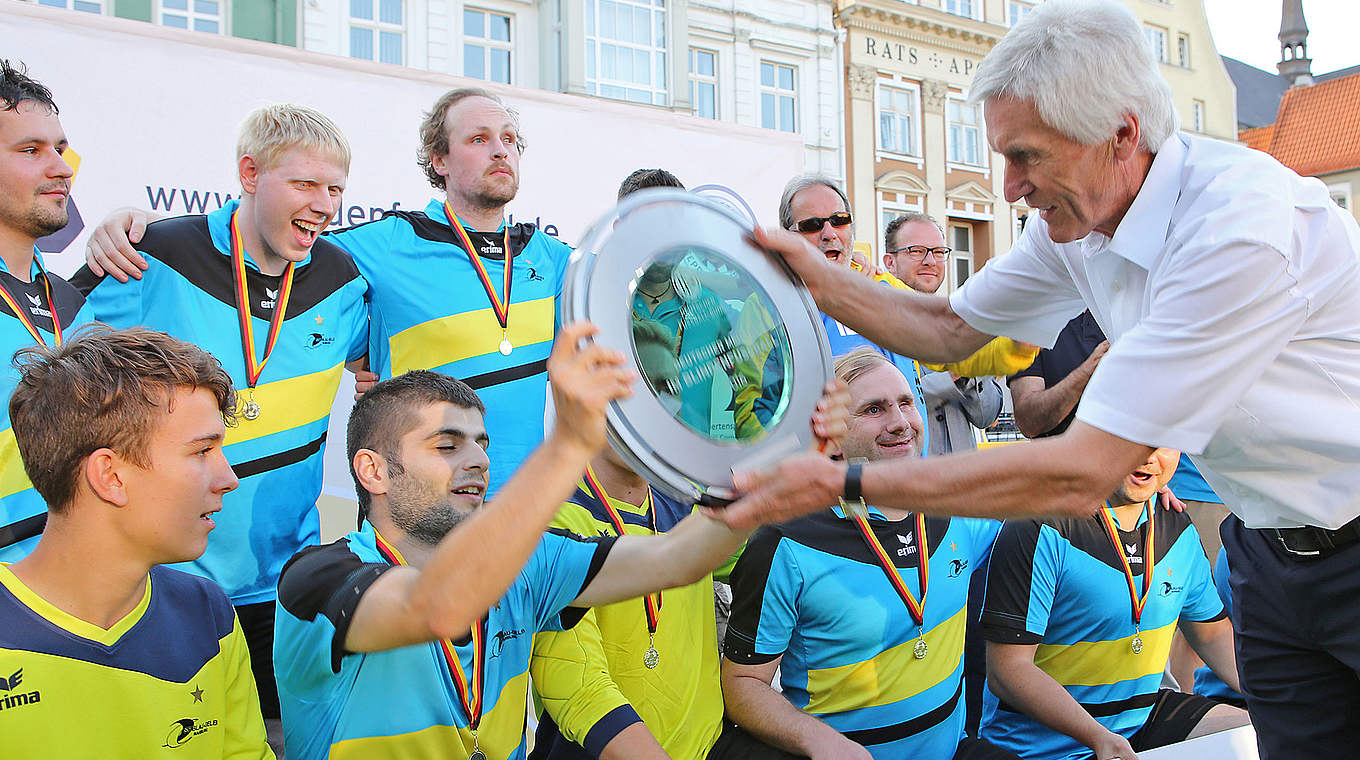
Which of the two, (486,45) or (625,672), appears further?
(486,45)

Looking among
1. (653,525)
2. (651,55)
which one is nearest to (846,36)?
(651,55)

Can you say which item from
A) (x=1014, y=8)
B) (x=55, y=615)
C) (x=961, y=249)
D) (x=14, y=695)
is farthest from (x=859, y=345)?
Answer: (x=1014, y=8)

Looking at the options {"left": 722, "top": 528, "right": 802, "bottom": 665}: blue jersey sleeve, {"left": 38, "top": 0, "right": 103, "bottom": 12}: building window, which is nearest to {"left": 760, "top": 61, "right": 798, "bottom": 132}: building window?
{"left": 38, "top": 0, "right": 103, "bottom": 12}: building window

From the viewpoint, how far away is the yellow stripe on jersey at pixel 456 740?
223 centimetres

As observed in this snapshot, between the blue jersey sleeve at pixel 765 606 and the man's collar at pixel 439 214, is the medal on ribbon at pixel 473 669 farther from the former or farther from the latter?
the man's collar at pixel 439 214

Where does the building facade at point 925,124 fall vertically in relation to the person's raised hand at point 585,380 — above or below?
above

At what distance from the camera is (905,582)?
120 inches

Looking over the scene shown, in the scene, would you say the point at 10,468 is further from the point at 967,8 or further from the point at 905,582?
the point at 967,8

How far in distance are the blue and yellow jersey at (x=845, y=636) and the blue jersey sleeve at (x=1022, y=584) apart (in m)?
0.28

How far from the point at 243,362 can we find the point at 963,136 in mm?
23929

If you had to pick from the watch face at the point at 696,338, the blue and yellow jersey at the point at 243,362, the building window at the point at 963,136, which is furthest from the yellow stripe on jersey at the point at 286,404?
the building window at the point at 963,136

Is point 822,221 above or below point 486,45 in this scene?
below

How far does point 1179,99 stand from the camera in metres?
30.4

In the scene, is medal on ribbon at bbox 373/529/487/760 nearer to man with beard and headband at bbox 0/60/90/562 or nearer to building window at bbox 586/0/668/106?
man with beard and headband at bbox 0/60/90/562
